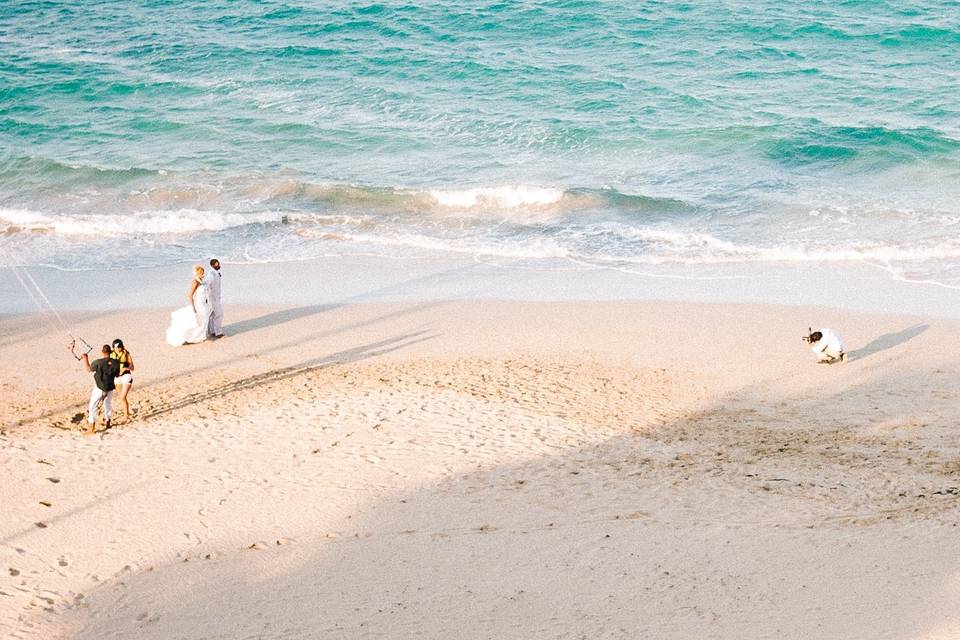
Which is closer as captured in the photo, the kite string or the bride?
the bride

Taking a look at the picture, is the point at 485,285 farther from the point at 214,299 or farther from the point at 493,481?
the point at 493,481

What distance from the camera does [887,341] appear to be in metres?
14.7

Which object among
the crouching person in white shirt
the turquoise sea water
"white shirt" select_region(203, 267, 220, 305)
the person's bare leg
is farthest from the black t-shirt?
the crouching person in white shirt

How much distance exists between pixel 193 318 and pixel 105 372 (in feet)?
9.73

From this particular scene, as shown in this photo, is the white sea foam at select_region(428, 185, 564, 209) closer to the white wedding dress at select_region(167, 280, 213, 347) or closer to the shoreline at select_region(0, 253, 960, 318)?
the shoreline at select_region(0, 253, 960, 318)

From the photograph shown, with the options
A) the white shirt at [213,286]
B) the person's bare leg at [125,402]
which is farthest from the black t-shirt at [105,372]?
the white shirt at [213,286]

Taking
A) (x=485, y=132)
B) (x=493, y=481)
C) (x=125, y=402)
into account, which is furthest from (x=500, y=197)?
(x=493, y=481)

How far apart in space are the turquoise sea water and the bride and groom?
4.17 meters

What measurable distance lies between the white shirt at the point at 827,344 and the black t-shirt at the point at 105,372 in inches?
330

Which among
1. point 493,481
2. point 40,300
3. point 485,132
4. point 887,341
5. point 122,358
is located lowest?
point 887,341

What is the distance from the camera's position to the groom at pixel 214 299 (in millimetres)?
15062

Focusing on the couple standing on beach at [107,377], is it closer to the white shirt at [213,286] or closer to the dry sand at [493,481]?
the dry sand at [493,481]

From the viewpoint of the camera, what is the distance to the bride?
1492cm

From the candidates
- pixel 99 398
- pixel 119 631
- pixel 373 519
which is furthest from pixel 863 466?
pixel 99 398
